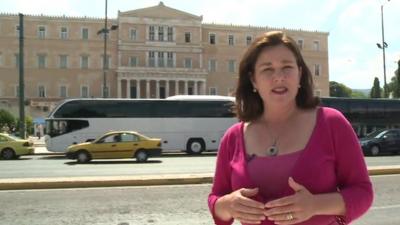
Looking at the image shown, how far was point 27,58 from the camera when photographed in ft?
299

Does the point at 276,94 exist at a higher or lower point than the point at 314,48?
lower

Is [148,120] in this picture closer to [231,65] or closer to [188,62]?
[188,62]

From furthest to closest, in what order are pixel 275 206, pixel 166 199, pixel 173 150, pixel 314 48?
pixel 314 48 < pixel 173 150 < pixel 166 199 < pixel 275 206

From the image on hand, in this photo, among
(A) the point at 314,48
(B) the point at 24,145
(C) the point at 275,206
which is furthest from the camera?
(A) the point at 314,48

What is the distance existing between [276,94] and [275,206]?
0.59m

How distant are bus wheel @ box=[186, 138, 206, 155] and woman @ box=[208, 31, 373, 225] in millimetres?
30723

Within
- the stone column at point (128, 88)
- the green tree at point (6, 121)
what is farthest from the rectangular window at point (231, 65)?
the green tree at point (6, 121)

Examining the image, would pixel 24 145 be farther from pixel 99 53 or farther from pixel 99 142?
pixel 99 53

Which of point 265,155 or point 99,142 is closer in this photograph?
point 265,155

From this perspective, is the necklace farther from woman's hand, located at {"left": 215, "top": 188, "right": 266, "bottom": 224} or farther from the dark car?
the dark car

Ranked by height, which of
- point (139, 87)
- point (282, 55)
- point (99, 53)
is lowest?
point (282, 55)

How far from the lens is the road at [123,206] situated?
8.33 metres

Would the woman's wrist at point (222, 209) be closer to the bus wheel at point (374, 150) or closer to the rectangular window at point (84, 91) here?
the bus wheel at point (374, 150)

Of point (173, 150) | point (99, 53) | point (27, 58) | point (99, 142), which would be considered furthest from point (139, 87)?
point (99, 142)
